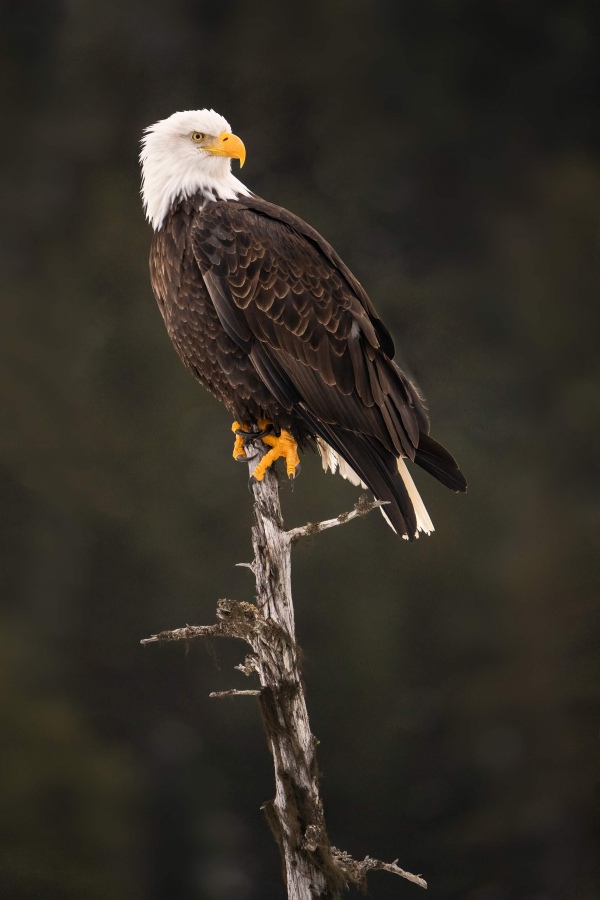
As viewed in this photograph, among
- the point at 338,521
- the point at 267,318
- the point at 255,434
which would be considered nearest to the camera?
the point at 338,521

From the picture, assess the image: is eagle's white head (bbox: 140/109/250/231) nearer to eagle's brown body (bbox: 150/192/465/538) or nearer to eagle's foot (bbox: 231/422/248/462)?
eagle's brown body (bbox: 150/192/465/538)

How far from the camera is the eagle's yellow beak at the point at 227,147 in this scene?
Result: 282 centimetres

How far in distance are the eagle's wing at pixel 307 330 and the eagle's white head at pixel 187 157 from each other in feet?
0.42

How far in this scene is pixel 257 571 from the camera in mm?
2598

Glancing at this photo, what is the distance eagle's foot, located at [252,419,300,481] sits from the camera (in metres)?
2.77

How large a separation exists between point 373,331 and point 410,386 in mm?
284

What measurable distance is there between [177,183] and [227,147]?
0.21 metres

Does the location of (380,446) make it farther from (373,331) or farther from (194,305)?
(194,305)

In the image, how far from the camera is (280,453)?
2832 millimetres

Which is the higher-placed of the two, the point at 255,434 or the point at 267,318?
the point at 267,318

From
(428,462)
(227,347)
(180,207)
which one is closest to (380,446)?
(428,462)

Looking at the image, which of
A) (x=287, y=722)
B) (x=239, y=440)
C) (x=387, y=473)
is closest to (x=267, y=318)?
(x=239, y=440)

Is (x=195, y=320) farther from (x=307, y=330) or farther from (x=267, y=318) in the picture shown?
(x=307, y=330)

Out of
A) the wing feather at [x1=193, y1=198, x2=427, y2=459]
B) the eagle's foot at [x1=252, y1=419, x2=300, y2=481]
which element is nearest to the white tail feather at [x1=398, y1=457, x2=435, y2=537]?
the wing feather at [x1=193, y1=198, x2=427, y2=459]
